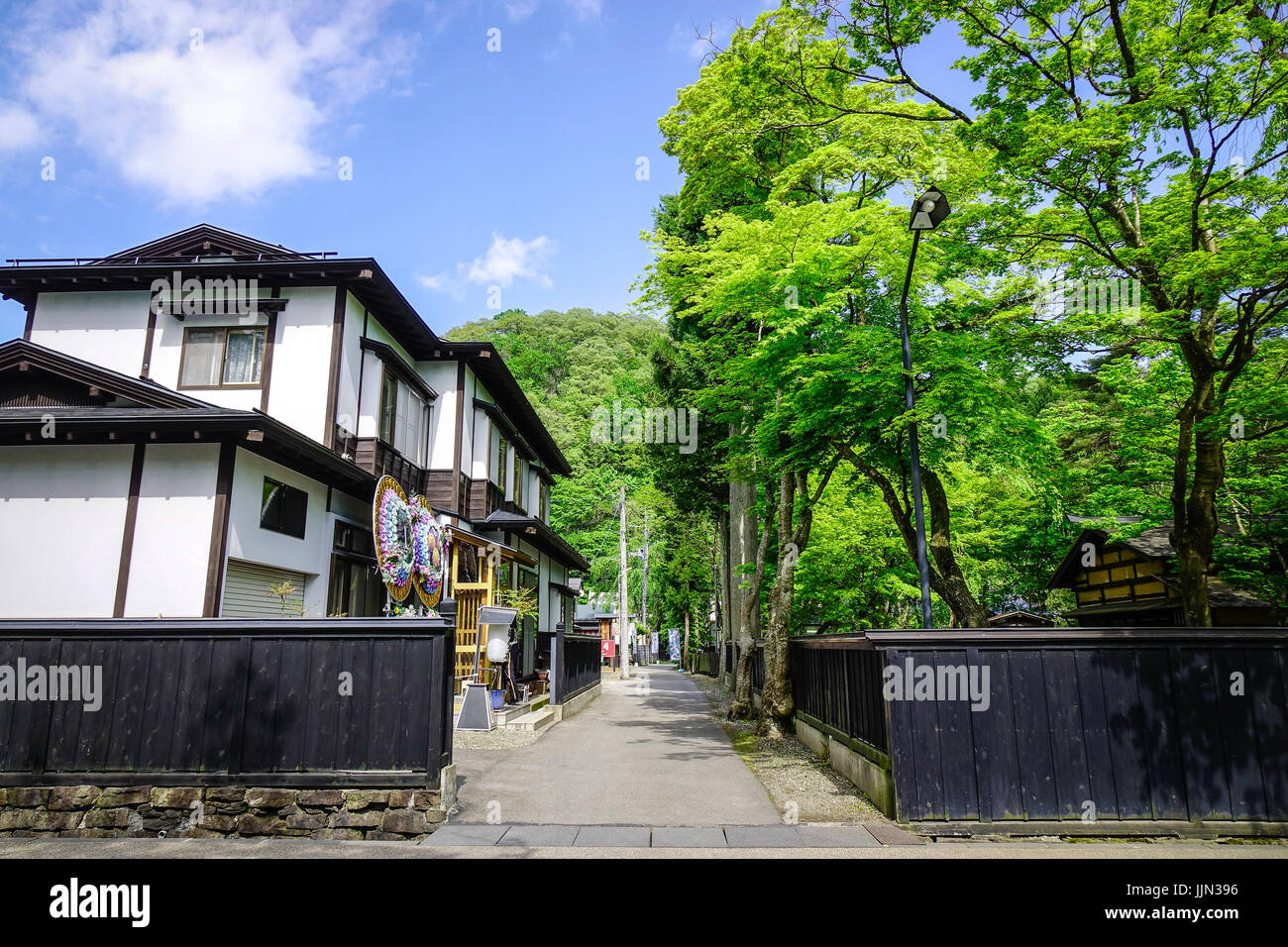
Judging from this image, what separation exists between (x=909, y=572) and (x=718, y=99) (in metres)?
13.8

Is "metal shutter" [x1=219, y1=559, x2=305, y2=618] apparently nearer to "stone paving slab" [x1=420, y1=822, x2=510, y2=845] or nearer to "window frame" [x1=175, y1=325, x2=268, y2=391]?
"window frame" [x1=175, y1=325, x2=268, y2=391]

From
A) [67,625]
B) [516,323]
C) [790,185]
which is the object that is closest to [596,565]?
[516,323]

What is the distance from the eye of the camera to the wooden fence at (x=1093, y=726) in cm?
673

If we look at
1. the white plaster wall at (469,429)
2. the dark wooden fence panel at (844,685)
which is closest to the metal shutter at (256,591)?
the white plaster wall at (469,429)

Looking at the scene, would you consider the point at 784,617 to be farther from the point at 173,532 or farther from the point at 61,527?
the point at 61,527

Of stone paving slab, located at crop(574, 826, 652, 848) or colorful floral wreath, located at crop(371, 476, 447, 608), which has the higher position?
colorful floral wreath, located at crop(371, 476, 447, 608)

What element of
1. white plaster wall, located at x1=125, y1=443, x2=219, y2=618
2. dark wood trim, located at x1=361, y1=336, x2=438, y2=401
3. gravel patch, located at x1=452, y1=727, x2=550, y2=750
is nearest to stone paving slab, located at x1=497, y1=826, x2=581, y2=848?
gravel patch, located at x1=452, y1=727, x2=550, y2=750

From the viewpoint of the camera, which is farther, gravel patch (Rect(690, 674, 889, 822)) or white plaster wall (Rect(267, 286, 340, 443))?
white plaster wall (Rect(267, 286, 340, 443))

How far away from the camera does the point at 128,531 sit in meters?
11.0

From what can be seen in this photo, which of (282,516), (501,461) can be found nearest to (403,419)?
(282,516)

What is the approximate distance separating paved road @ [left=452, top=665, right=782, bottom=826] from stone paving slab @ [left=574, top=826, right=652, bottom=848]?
28 centimetres

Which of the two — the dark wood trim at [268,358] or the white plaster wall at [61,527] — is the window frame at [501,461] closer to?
the dark wood trim at [268,358]

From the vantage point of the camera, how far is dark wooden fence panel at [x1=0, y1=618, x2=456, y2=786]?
23.4ft

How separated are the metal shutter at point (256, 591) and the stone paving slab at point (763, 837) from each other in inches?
305
